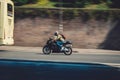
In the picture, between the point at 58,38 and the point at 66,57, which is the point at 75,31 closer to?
the point at 58,38

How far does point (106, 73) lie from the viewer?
1167 cm

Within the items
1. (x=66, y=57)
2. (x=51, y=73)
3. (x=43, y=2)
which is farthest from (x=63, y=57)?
(x=43, y=2)

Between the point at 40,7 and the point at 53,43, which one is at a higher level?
the point at 40,7

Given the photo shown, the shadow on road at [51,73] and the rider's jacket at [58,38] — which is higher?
the rider's jacket at [58,38]

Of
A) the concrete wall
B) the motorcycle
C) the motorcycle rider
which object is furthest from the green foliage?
the motorcycle

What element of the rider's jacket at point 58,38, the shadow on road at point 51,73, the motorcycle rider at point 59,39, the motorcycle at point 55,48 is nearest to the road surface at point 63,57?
the motorcycle at point 55,48

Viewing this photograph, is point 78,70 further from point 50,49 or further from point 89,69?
point 50,49

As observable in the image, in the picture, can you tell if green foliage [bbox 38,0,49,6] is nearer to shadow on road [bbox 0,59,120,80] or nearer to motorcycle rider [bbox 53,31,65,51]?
motorcycle rider [bbox 53,31,65,51]

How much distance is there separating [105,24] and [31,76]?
71.0ft

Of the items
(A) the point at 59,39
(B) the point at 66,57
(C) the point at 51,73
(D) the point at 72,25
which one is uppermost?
(D) the point at 72,25

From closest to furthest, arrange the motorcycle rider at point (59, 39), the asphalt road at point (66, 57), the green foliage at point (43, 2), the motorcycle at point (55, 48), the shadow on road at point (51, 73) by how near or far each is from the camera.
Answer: the shadow on road at point (51, 73), the asphalt road at point (66, 57), the motorcycle at point (55, 48), the motorcycle rider at point (59, 39), the green foliage at point (43, 2)

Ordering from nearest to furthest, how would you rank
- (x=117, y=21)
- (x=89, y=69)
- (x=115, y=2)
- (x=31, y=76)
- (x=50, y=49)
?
(x=31, y=76)
(x=89, y=69)
(x=50, y=49)
(x=117, y=21)
(x=115, y=2)

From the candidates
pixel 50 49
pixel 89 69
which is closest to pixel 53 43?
pixel 50 49

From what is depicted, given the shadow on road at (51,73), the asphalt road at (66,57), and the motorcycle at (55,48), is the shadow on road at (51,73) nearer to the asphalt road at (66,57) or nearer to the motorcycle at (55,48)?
the asphalt road at (66,57)
